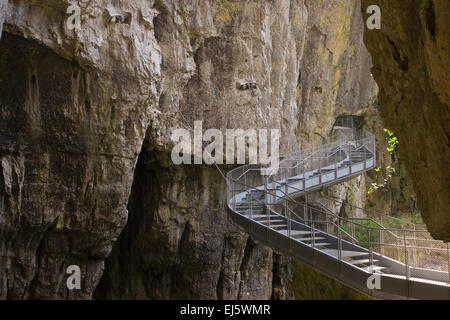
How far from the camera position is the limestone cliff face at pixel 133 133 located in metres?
9.93

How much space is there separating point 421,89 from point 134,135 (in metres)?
7.52

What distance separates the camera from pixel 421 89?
4461mm

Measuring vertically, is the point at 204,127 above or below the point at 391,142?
below

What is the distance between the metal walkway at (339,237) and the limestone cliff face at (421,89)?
2794mm

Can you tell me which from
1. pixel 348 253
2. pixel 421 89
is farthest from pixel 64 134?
pixel 421 89

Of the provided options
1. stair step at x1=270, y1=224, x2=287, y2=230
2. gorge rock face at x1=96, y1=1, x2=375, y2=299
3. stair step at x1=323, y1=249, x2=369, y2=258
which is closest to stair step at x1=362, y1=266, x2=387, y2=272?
stair step at x1=323, y1=249, x2=369, y2=258

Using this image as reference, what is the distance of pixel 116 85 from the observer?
10.3 metres

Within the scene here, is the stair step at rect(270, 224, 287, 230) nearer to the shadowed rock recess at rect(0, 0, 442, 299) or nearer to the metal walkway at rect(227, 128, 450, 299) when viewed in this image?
the metal walkway at rect(227, 128, 450, 299)

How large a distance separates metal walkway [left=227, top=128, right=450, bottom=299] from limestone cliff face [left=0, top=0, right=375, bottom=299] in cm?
144

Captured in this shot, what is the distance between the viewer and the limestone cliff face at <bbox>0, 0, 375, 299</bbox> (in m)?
9.93

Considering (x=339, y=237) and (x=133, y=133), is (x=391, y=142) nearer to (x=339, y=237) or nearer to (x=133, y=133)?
(x=133, y=133)

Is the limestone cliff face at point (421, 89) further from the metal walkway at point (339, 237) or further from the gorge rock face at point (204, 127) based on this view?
the gorge rock face at point (204, 127)
